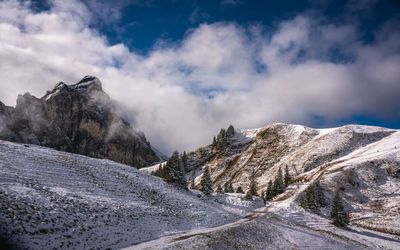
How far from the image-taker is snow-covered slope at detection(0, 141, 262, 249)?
50.4ft

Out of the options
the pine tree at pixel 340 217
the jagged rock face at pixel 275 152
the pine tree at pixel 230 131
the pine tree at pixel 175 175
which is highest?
the pine tree at pixel 230 131

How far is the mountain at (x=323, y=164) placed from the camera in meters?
48.5

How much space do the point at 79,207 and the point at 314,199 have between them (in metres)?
47.7

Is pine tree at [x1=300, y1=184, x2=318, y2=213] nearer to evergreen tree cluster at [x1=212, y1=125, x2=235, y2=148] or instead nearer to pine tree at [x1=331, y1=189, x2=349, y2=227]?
pine tree at [x1=331, y1=189, x2=349, y2=227]

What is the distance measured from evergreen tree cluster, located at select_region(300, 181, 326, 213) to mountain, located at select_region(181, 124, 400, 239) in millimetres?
1051

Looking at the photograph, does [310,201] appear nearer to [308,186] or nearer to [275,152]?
[308,186]

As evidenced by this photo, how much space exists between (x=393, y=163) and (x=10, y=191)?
85.5m

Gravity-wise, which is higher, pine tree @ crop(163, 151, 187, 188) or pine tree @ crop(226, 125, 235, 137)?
pine tree @ crop(226, 125, 235, 137)

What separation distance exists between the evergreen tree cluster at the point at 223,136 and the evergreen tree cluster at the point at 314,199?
4364 inches

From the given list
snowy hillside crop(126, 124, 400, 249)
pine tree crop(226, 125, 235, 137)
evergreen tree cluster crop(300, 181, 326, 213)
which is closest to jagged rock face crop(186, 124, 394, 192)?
snowy hillside crop(126, 124, 400, 249)

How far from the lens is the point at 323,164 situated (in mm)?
88562

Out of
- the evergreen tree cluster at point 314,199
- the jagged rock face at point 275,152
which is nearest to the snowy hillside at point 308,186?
the jagged rock face at point 275,152

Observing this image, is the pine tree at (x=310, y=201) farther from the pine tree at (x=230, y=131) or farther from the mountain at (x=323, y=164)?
the pine tree at (x=230, y=131)

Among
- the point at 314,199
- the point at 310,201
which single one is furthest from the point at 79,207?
the point at 314,199
